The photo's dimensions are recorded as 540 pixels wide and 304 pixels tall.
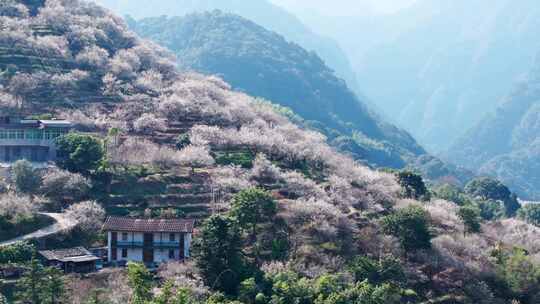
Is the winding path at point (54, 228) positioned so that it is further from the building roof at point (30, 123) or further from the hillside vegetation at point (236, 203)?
the building roof at point (30, 123)

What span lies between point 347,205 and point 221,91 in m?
25.4

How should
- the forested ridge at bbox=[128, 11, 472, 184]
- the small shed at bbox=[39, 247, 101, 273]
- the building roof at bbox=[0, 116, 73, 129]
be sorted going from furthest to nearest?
the forested ridge at bbox=[128, 11, 472, 184], the building roof at bbox=[0, 116, 73, 129], the small shed at bbox=[39, 247, 101, 273]

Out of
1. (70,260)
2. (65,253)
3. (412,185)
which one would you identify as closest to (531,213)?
(412,185)

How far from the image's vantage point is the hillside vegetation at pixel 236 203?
40.5 meters

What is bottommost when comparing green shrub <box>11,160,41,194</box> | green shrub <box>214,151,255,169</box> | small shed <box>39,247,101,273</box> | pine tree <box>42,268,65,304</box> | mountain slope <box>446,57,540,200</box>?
pine tree <box>42,268,65,304</box>

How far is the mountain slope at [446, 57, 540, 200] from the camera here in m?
163

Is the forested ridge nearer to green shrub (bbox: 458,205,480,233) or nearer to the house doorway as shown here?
green shrub (bbox: 458,205,480,233)

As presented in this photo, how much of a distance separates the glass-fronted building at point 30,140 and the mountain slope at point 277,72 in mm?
76174

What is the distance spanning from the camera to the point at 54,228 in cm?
4550

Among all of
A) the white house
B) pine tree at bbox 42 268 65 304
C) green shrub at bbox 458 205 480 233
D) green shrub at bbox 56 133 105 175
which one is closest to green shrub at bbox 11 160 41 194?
green shrub at bbox 56 133 105 175

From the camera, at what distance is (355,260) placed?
44281mm

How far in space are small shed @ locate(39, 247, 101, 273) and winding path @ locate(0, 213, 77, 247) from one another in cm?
171

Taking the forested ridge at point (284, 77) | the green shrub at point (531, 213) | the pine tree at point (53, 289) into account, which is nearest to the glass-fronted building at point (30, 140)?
the pine tree at point (53, 289)

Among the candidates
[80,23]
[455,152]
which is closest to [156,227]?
[80,23]
